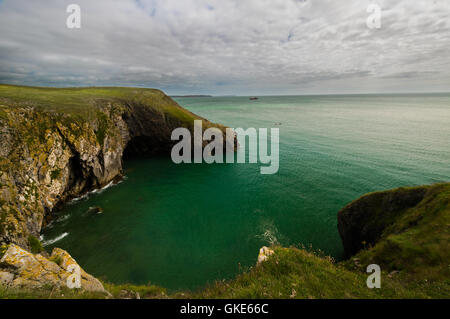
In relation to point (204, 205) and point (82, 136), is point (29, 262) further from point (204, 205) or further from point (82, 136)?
point (82, 136)

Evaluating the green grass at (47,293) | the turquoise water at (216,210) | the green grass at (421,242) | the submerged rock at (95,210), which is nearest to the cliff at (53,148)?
the submerged rock at (95,210)

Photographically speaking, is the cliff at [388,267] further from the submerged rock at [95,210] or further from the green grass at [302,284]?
the submerged rock at [95,210]

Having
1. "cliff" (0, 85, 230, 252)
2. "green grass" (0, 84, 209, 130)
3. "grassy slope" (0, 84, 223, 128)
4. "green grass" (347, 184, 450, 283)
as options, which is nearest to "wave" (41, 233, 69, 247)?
"cliff" (0, 85, 230, 252)

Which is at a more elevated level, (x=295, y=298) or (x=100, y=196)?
(x=295, y=298)

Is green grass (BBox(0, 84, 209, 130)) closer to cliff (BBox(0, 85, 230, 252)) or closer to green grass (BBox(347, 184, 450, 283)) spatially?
cliff (BBox(0, 85, 230, 252))

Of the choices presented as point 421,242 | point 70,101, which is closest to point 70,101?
point 70,101
